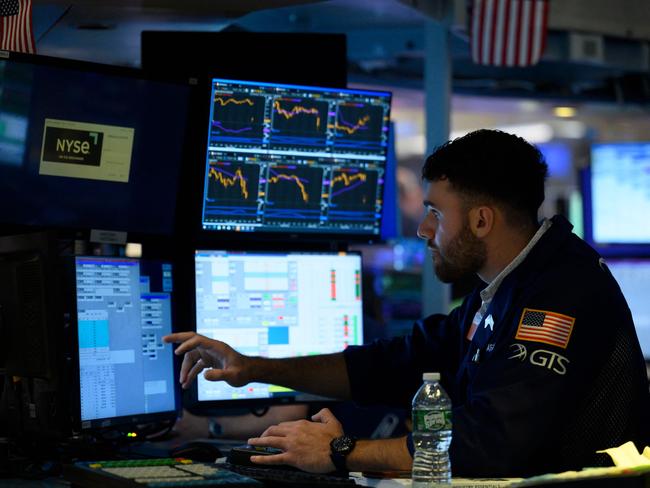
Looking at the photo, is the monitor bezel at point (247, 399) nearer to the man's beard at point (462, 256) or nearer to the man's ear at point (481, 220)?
the man's beard at point (462, 256)

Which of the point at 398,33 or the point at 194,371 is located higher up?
the point at 398,33

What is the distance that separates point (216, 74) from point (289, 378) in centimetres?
110

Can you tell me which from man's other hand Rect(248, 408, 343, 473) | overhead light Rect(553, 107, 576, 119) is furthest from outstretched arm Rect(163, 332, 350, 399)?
overhead light Rect(553, 107, 576, 119)

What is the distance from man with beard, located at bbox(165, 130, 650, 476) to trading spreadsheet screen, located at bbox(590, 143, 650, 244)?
3313mm

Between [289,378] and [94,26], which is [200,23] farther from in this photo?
[289,378]

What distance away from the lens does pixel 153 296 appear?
279 centimetres

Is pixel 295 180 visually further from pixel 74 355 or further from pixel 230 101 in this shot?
pixel 74 355

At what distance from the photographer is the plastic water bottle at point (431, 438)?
80.5 inches

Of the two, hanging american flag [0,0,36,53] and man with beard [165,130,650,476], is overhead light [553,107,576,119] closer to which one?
hanging american flag [0,0,36,53]

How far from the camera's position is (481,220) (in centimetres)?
251

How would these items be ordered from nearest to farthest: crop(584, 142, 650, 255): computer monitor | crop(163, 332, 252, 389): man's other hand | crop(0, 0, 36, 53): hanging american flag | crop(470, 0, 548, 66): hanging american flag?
crop(163, 332, 252, 389): man's other hand, crop(0, 0, 36, 53): hanging american flag, crop(470, 0, 548, 66): hanging american flag, crop(584, 142, 650, 255): computer monitor

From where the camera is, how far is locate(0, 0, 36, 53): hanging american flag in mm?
3330

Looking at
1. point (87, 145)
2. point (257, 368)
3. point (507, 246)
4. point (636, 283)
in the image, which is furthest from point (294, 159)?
point (636, 283)

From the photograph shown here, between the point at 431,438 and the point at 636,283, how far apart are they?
3566 millimetres
